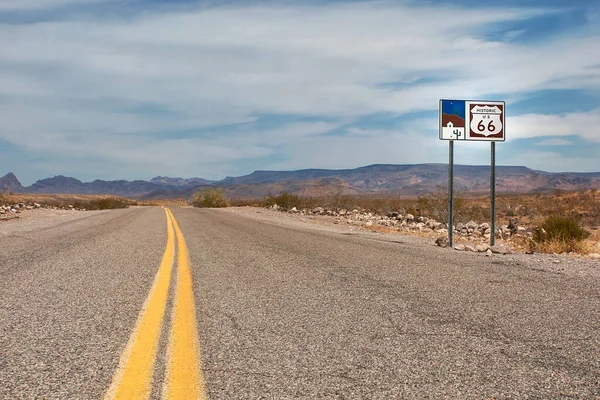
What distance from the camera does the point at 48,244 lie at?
1005 cm

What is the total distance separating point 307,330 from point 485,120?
9.76 metres

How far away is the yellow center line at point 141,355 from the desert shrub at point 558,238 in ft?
31.0

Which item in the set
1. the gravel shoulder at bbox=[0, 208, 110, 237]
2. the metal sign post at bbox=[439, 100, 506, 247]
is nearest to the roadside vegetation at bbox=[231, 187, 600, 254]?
the metal sign post at bbox=[439, 100, 506, 247]

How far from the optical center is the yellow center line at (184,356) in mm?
2588

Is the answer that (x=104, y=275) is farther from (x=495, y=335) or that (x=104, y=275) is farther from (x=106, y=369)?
(x=495, y=335)

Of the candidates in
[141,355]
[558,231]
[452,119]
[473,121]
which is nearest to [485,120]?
[473,121]

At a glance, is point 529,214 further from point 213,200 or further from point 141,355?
point 141,355

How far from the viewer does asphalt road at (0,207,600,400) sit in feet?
9.01

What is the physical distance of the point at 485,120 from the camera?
38.9 feet

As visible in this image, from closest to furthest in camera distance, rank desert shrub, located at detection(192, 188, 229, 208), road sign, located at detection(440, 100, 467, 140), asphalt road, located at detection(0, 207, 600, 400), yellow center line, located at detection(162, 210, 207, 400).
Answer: yellow center line, located at detection(162, 210, 207, 400), asphalt road, located at detection(0, 207, 600, 400), road sign, located at detection(440, 100, 467, 140), desert shrub, located at detection(192, 188, 229, 208)

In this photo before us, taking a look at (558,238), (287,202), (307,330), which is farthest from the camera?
(287,202)

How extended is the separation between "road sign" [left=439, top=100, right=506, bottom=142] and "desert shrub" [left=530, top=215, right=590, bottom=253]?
8.83 feet

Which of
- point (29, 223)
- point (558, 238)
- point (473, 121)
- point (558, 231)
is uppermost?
point (473, 121)

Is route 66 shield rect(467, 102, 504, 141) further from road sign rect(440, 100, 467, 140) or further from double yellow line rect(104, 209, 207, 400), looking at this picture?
double yellow line rect(104, 209, 207, 400)
